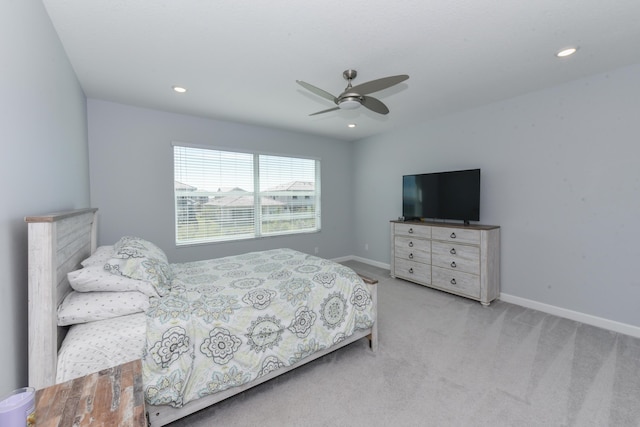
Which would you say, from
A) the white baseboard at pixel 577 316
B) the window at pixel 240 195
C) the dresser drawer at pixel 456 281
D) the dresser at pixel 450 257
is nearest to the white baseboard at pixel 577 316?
Answer: the white baseboard at pixel 577 316

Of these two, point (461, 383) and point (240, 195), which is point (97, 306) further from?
point (240, 195)

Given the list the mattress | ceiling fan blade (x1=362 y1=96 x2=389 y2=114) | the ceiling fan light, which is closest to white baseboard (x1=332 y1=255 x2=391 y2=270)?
ceiling fan blade (x1=362 y1=96 x2=389 y2=114)

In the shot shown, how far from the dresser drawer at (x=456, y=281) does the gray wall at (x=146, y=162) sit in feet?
8.85

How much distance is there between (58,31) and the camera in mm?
1904

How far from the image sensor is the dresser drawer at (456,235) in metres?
3.35

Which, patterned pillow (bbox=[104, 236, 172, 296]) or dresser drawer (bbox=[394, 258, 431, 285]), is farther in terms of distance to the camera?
dresser drawer (bbox=[394, 258, 431, 285])

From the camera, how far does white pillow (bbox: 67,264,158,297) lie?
157 centimetres

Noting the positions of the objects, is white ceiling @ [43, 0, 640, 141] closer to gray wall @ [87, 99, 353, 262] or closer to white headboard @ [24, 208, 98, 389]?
gray wall @ [87, 99, 353, 262]

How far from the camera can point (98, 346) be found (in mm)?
1415

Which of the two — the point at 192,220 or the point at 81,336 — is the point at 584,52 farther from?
the point at 192,220

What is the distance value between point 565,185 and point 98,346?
436 centimetres

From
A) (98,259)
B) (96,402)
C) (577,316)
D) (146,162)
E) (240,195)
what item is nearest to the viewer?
(96,402)

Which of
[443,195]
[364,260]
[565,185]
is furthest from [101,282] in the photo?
[364,260]

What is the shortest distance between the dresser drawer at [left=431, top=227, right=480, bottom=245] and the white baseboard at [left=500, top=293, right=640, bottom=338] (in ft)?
2.86
